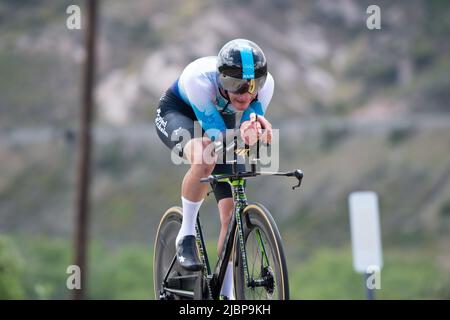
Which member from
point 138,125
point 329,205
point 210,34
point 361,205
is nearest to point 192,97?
point 361,205

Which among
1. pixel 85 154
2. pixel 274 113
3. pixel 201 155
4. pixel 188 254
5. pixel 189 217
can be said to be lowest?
pixel 188 254

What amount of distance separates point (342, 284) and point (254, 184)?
1060cm

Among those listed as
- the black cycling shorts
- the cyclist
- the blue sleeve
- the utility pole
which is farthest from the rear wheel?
the utility pole

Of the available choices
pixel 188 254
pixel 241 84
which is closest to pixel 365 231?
pixel 188 254

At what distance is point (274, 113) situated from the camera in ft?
130

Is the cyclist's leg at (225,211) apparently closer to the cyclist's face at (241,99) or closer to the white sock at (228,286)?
the white sock at (228,286)

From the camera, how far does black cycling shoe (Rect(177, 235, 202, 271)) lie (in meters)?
5.82

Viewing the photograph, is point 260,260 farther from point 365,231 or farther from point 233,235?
point 365,231

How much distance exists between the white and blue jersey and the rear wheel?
1.03 metres

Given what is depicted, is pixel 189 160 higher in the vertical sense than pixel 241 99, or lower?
lower

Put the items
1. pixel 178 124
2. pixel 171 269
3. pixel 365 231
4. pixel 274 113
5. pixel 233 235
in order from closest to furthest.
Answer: pixel 233 235, pixel 178 124, pixel 171 269, pixel 365 231, pixel 274 113

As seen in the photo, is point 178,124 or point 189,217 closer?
point 178,124

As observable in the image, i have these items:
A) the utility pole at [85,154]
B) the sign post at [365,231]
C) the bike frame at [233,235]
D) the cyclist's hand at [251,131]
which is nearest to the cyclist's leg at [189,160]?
the bike frame at [233,235]

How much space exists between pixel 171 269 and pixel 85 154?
8.61 m
